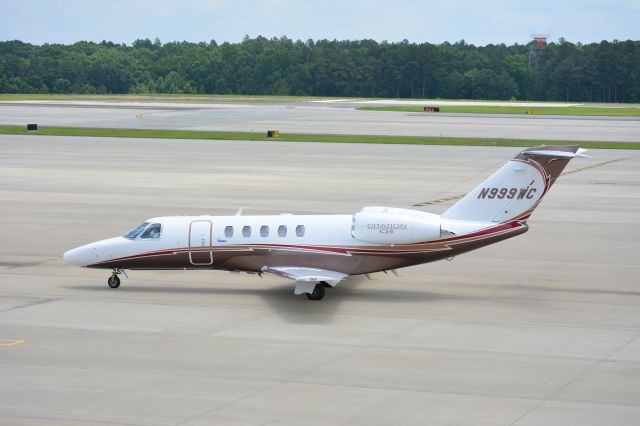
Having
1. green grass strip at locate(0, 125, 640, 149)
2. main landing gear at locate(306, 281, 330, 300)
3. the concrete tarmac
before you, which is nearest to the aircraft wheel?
main landing gear at locate(306, 281, 330, 300)

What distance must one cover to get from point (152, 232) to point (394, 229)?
7.29 m

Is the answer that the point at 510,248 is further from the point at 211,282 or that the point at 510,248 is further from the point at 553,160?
the point at 211,282

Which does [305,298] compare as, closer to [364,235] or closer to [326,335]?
[364,235]

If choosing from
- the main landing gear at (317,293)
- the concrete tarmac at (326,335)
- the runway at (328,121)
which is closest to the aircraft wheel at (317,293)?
the main landing gear at (317,293)

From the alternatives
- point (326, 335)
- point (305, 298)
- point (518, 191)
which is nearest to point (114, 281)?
point (305, 298)

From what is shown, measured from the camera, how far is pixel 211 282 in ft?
108

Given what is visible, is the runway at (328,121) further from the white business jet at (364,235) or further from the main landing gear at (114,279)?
the main landing gear at (114,279)

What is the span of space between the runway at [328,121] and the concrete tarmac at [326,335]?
48425 mm

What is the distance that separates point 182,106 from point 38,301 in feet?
390

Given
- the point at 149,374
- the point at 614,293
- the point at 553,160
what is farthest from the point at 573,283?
the point at 149,374

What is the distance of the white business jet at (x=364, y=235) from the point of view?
97.7 feet

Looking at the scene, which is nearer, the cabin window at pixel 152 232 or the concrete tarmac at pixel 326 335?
the concrete tarmac at pixel 326 335

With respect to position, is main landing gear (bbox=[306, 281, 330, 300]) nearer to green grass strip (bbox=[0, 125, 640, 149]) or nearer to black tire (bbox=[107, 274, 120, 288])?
black tire (bbox=[107, 274, 120, 288])

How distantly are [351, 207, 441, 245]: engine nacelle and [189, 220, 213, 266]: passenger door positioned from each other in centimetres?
429
